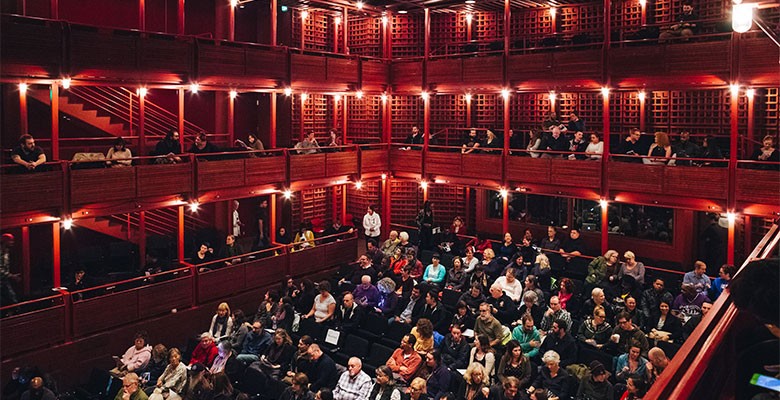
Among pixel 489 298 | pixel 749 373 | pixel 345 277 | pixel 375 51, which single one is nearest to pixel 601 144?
pixel 489 298

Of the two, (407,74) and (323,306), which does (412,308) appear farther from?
(407,74)

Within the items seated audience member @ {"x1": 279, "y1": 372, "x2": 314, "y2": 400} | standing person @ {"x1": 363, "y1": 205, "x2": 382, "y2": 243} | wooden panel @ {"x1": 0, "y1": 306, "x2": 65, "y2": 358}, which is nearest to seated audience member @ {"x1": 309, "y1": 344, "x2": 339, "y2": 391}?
seated audience member @ {"x1": 279, "y1": 372, "x2": 314, "y2": 400}

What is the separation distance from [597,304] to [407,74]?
11413 millimetres

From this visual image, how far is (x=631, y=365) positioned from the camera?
32.8 ft

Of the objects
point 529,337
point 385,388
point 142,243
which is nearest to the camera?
point 385,388

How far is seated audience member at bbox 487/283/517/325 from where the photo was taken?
1299 cm

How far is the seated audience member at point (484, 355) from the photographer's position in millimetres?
10672

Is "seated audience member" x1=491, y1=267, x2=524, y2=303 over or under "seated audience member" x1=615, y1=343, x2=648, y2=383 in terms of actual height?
over

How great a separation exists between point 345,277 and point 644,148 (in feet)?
27.7

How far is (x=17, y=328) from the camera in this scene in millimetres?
12594

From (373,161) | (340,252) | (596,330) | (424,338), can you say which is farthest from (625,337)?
(373,161)

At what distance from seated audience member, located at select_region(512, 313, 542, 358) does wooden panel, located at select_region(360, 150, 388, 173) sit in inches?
407

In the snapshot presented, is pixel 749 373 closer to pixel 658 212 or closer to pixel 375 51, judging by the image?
pixel 658 212

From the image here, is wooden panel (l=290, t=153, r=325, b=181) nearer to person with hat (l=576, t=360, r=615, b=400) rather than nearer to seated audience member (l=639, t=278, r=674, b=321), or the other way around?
seated audience member (l=639, t=278, r=674, b=321)
